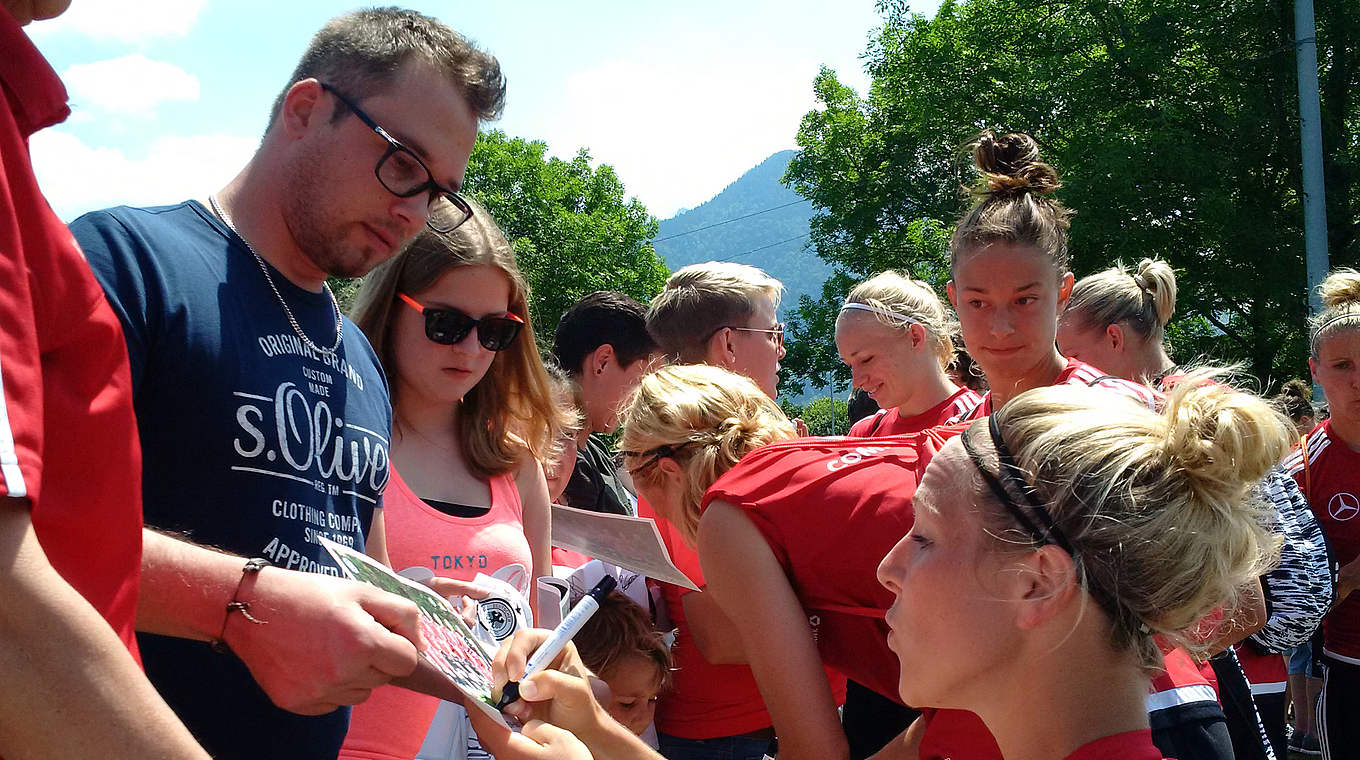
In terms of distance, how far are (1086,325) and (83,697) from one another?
4707 mm

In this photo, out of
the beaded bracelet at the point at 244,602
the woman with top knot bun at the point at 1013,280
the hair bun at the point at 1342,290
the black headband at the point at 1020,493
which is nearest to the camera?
the beaded bracelet at the point at 244,602

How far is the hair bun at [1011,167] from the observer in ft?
12.1

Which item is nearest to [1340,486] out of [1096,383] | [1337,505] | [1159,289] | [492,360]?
[1337,505]

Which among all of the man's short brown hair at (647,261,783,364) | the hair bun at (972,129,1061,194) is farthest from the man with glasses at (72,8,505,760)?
the hair bun at (972,129,1061,194)

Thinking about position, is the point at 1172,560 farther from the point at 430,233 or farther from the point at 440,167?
the point at 430,233

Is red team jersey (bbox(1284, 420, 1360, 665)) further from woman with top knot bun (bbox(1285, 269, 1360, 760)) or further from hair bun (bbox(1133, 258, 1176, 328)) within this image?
hair bun (bbox(1133, 258, 1176, 328))

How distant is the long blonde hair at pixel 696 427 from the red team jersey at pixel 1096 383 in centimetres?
62

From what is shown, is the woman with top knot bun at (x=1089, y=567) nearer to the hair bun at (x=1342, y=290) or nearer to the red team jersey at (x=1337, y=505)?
the red team jersey at (x=1337, y=505)

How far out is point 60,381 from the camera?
1102 mm

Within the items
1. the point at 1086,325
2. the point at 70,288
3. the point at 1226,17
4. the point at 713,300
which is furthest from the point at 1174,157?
the point at 70,288

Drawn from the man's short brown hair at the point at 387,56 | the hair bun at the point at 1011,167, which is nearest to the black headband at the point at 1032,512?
the man's short brown hair at the point at 387,56

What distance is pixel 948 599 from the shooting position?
6.40ft

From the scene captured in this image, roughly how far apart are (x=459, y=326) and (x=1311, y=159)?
11.4 m

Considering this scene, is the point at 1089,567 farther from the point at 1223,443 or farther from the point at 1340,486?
the point at 1340,486
